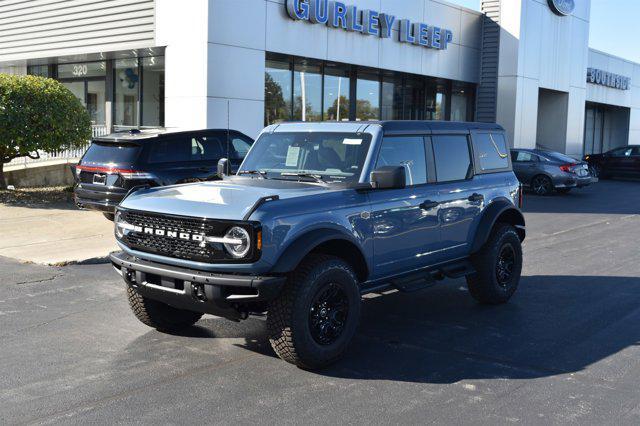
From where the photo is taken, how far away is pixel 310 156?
661cm

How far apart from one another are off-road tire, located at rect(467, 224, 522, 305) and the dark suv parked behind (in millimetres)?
5133

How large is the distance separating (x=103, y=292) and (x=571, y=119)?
89.6 ft

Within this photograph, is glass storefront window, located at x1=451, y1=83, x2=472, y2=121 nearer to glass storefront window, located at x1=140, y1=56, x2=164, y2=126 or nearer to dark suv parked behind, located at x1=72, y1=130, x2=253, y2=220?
glass storefront window, located at x1=140, y1=56, x2=164, y2=126

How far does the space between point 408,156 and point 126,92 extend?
53.3 feet

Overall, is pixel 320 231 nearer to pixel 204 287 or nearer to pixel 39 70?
pixel 204 287

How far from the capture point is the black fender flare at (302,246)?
205 inches

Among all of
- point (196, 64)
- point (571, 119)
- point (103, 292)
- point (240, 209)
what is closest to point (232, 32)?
point (196, 64)

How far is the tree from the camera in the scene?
15305mm

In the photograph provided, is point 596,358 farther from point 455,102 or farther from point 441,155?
point 455,102

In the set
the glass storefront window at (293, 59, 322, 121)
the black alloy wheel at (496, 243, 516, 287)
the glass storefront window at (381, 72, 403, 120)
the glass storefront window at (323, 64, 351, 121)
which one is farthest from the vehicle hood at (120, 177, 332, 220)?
the glass storefront window at (381, 72, 403, 120)

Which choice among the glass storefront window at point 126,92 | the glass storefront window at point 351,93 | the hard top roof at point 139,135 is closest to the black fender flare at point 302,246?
the hard top roof at point 139,135

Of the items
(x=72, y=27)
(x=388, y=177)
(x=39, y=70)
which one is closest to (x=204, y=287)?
(x=388, y=177)

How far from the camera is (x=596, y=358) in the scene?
5.88 metres

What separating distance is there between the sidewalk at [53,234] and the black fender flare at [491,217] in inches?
210
